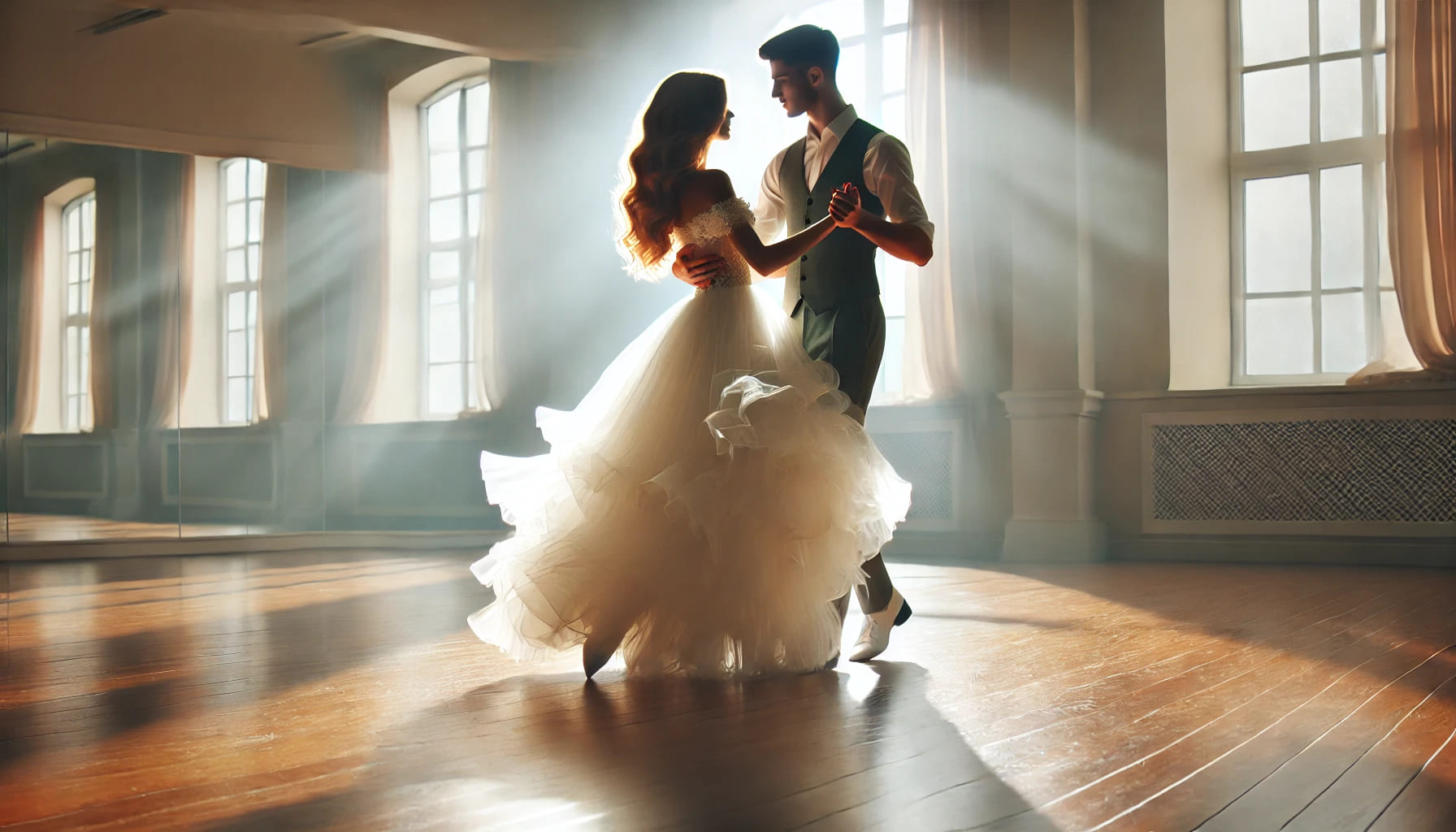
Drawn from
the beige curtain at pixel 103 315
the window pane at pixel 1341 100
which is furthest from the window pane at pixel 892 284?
the beige curtain at pixel 103 315

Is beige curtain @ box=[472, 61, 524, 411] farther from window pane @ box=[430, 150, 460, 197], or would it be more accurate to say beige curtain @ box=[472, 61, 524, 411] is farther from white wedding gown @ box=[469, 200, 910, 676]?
white wedding gown @ box=[469, 200, 910, 676]

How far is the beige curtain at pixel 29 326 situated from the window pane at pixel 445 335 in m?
2.50

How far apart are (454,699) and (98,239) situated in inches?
245

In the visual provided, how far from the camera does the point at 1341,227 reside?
614cm

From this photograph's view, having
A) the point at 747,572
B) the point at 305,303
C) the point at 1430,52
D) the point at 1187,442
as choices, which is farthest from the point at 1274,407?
the point at 305,303

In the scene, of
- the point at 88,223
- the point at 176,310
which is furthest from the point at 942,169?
the point at 88,223

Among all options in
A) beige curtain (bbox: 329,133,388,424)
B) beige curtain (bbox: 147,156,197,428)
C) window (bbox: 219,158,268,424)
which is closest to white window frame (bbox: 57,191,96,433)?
beige curtain (bbox: 147,156,197,428)

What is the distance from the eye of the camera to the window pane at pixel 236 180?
771 cm

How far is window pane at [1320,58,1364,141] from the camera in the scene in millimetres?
6109

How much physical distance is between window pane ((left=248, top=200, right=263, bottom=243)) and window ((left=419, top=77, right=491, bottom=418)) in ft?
3.73

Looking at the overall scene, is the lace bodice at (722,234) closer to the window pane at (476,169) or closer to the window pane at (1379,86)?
the window pane at (1379,86)

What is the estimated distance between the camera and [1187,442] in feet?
19.6

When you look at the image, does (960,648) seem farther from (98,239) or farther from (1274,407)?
(98,239)

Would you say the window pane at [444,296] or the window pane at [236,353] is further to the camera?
the window pane at [444,296]
